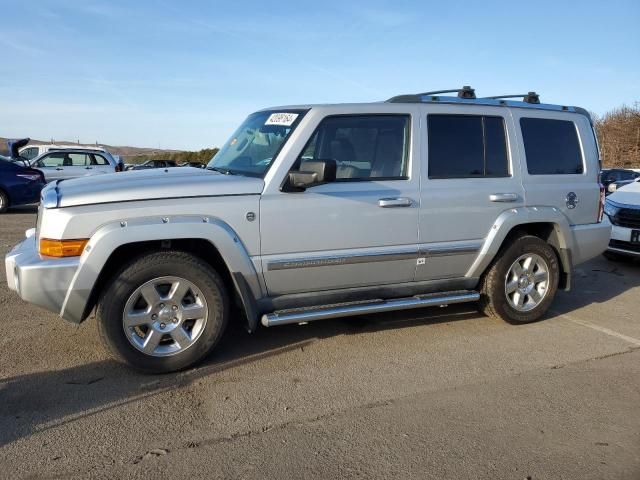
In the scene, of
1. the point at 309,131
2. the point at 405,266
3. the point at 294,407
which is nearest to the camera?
the point at 294,407

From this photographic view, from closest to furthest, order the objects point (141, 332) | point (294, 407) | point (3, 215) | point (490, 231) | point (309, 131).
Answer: point (294, 407) → point (141, 332) → point (309, 131) → point (490, 231) → point (3, 215)

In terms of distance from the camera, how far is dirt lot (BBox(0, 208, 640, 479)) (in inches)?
110

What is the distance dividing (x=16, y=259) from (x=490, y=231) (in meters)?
3.78

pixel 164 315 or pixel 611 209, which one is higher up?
pixel 611 209

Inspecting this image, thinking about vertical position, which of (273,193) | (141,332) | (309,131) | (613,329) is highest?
(309,131)

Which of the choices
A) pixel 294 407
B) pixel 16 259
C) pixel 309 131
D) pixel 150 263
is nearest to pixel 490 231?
pixel 309 131

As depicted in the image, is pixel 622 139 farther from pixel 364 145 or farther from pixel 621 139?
pixel 364 145

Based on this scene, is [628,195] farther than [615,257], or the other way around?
[615,257]

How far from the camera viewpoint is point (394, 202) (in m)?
4.29

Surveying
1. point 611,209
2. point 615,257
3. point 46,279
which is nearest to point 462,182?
point 46,279

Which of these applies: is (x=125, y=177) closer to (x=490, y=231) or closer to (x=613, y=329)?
(x=490, y=231)

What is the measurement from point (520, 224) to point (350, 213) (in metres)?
1.81

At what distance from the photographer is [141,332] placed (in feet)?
12.7

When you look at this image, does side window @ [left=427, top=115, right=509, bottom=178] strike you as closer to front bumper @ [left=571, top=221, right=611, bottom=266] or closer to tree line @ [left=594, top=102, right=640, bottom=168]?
A: front bumper @ [left=571, top=221, right=611, bottom=266]
